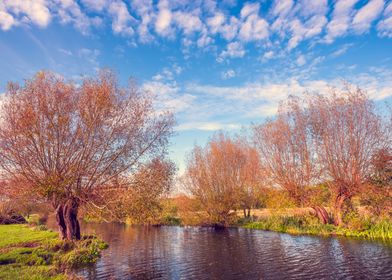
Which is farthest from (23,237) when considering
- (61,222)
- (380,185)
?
(380,185)

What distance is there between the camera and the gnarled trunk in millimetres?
25906

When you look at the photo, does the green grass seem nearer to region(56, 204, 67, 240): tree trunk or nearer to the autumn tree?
region(56, 204, 67, 240): tree trunk

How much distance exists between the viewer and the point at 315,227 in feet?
125

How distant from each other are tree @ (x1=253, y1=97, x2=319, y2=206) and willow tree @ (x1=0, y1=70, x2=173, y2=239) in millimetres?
24071

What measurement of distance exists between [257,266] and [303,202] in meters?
22.7

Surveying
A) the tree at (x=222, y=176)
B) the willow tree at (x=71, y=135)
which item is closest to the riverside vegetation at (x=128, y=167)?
the willow tree at (x=71, y=135)

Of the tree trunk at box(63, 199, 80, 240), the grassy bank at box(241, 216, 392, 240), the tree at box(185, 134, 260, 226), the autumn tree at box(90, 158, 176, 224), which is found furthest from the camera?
the tree at box(185, 134, 260, 226)

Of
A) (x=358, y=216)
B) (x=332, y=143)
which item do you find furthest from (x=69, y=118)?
(x=358, y=216)

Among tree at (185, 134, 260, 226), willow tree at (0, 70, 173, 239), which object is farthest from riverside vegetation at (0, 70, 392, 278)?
tree at (185, 134, 260, 226)

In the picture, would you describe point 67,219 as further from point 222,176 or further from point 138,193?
point 222,176

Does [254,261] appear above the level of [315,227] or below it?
below

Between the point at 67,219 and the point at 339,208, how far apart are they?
33138 mm

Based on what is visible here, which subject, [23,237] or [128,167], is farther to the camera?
[23,237]

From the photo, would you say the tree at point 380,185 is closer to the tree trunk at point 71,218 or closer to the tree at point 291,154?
the tree at point 291,154
